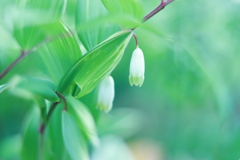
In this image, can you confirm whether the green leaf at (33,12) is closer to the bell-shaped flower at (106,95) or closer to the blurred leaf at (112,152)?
the bell-shaped flower at (106,95)

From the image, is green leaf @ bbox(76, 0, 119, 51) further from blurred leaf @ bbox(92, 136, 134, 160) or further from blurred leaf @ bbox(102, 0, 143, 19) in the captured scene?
blurred leaf @ bbox(92, 136, 134, 160)

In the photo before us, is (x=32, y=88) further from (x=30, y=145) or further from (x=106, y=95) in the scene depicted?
(x=30, y=145)

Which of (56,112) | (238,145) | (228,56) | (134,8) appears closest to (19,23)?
(134,8)

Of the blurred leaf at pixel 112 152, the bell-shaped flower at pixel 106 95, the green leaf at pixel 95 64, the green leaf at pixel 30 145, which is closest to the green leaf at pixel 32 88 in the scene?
the green leaf at pixel 95 64

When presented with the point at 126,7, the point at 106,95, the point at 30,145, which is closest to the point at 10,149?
the point at 30,145

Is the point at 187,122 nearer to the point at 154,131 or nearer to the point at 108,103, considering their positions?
the point at 154,131

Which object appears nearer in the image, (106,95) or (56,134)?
(106,95)
